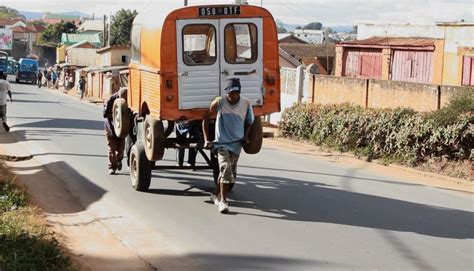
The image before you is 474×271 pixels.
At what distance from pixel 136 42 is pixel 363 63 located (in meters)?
23.4

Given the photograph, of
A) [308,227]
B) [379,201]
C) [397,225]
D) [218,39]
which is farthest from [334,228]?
[218,39]

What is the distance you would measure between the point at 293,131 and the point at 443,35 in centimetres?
1095

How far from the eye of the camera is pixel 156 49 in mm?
10117

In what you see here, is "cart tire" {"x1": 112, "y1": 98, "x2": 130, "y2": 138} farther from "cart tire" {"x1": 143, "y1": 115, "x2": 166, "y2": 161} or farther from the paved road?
"cart tire" {"x1": 143, "y1": 115, "x2": 166, "y2": 161}

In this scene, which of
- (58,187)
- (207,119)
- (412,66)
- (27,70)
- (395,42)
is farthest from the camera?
(27,70)

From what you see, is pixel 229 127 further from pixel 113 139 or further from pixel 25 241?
pixel 113 139

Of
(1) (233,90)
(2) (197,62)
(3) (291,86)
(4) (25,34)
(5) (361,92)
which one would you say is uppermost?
(4) (25,34)

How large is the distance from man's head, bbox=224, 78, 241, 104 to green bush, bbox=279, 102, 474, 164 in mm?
6841

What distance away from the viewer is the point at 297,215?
9750mm

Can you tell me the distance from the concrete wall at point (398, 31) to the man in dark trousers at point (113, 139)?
20764mm

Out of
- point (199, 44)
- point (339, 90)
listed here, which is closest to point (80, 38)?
point (339, 90)

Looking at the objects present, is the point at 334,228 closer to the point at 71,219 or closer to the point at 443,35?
the point at 71,219

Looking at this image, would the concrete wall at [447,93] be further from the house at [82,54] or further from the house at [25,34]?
the house at [25,34]

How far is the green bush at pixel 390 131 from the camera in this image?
14836mm
